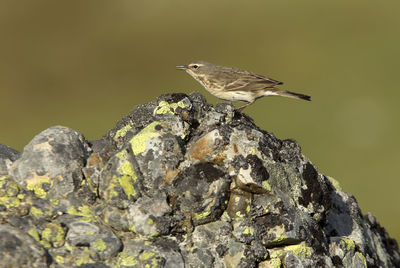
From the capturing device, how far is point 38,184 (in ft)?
29.3

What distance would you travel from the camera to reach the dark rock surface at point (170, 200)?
8242 mm

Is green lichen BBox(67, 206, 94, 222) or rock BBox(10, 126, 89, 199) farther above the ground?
rock BBox(10, 126, 89, 199)

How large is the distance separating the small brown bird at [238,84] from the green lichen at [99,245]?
838 centimetres

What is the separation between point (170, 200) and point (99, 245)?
1.30m

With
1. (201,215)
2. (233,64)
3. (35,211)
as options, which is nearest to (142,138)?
(201,215)

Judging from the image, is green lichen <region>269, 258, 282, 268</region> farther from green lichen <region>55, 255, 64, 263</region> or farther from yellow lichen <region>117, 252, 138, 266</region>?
green lichen <region>55, 255, 64, 263</region>

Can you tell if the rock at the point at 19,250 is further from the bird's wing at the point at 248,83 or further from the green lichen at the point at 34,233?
the bird's wing at the point at 248,83

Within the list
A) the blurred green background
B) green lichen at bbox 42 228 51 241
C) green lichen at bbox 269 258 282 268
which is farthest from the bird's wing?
the blurred green background

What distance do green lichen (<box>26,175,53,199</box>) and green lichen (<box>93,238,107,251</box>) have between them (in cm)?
120

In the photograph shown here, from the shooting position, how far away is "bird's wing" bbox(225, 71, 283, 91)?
52.4 ft

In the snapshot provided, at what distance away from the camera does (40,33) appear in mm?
65500

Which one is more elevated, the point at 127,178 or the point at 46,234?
the point at 127,178

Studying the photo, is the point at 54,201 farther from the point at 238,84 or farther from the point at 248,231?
the point at 238,84

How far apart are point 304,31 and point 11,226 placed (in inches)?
2451
